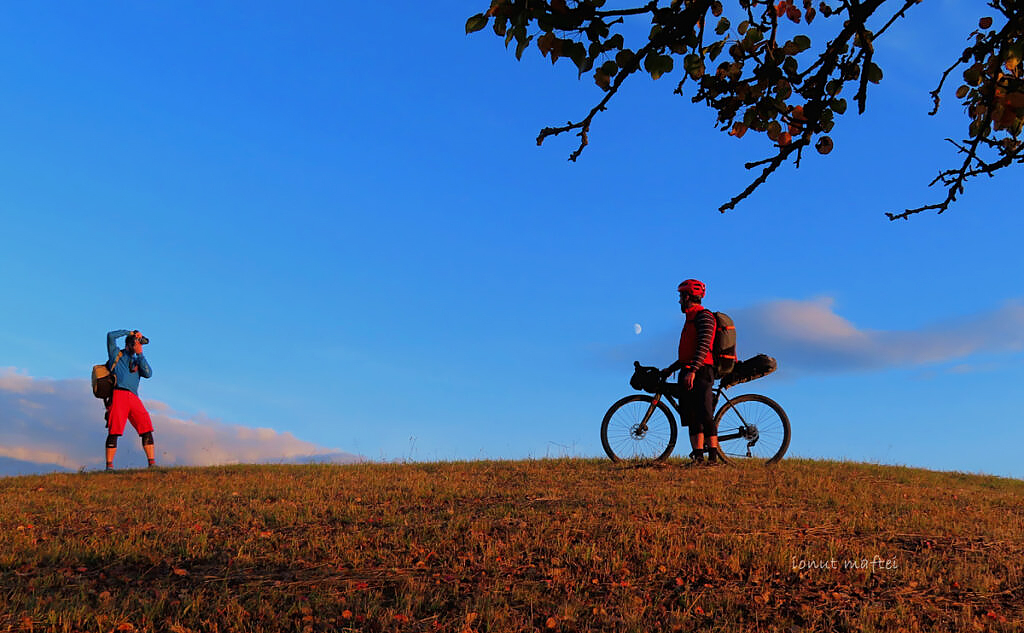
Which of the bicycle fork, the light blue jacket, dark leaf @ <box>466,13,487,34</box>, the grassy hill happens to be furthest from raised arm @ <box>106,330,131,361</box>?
dark leaf @ <box>466,13,487,34</box>

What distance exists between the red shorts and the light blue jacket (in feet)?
0.61

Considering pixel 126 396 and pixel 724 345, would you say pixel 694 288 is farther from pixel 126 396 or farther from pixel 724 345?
pixel 126 396

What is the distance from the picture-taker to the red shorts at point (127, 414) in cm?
1800

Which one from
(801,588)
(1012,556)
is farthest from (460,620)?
(1012,556)

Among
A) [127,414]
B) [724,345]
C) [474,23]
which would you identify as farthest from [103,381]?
[474,23]

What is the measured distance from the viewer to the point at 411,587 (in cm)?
761

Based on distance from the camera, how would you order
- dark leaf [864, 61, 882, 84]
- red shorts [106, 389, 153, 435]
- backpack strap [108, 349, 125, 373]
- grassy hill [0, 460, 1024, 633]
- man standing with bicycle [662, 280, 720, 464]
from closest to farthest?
dark leaf [864, 61, 882, 84] < grassy hill [0, 460, 1024, 633] < man standing with bicycle [662, 280, 720, 464] < red shorts [106, 389, 153, 435] < backpack strap [108, 349, 125, 373]

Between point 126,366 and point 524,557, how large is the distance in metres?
13.6

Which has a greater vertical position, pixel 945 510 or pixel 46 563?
pixel 945 510

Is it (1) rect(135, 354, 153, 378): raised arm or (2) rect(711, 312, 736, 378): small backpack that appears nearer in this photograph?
(2) rect(711, 312, 736, 378): small backpack

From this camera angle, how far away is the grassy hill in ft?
23.4

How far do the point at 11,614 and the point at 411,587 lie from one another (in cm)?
384

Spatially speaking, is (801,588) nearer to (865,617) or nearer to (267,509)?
(865,617)

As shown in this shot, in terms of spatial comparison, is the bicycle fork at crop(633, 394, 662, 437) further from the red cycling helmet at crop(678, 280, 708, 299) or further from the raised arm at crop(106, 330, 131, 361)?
the raised arm at crop(106, 330, 131, 361)
